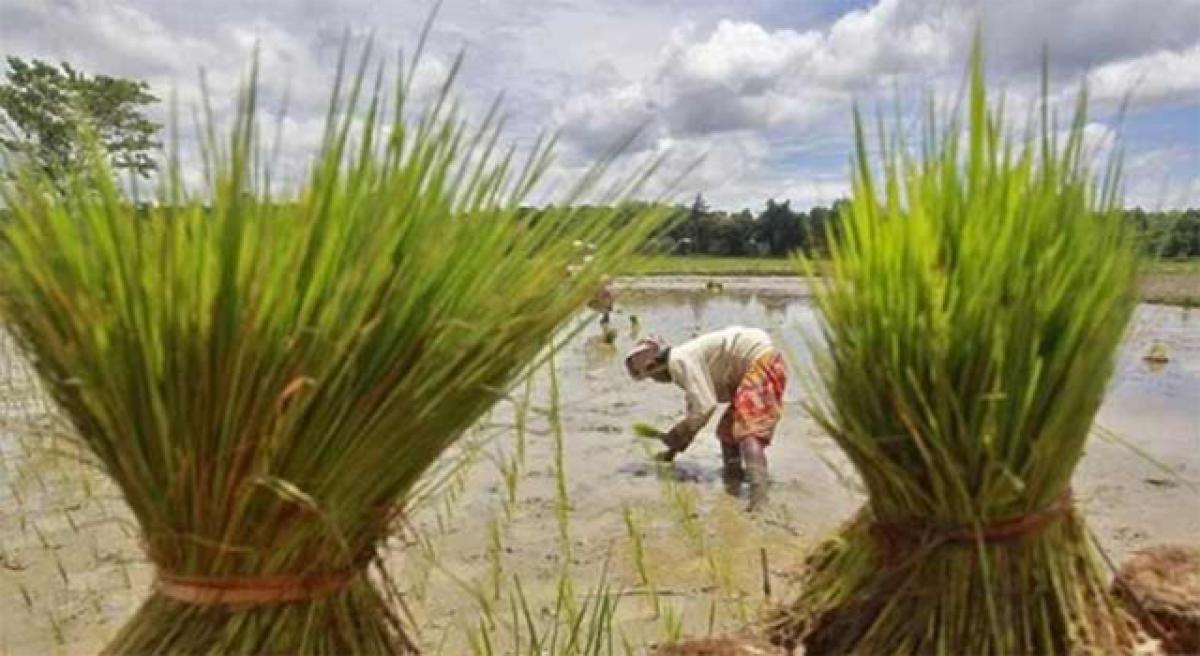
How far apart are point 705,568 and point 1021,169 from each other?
2.67 m

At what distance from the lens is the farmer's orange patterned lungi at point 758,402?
498cm

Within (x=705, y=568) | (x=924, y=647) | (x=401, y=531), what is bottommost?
(x=705, y=568)

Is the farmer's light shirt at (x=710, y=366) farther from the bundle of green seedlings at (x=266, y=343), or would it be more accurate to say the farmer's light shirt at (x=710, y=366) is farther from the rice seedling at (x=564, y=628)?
the bundle of green seedlings at (x=266, y=343)

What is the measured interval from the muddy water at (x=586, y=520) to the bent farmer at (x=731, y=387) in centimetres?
18

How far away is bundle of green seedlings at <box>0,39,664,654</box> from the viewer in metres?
0.64

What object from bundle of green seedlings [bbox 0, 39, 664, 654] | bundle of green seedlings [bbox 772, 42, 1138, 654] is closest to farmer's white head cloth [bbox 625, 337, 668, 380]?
bundle of green seedlings [bbox 772, 42, 1138, 654]

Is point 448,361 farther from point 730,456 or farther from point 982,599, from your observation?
point 730,456

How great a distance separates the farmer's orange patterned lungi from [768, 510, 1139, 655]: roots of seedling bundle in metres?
4.06

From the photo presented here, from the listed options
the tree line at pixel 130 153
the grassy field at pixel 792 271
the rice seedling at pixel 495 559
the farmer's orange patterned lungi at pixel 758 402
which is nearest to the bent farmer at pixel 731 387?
the farmer's orange patterned lungi at pixel 758 402

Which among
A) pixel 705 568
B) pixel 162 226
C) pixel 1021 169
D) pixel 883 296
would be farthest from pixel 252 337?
pixel 705 568

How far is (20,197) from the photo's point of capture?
2.31ft

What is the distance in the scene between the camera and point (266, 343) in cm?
64

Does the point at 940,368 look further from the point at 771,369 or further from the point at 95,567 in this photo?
the point at 771,369

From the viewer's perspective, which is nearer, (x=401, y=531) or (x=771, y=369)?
(x=401, y=531)
